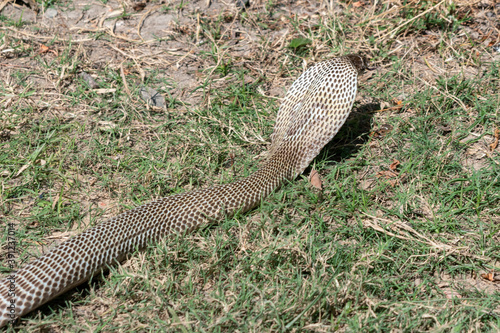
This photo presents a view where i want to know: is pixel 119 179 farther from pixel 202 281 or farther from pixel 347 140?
pixel 347 140

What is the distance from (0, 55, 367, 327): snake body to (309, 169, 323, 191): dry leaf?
107 mm

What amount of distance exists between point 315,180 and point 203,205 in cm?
96

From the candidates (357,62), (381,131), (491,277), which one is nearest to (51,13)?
(357,62)

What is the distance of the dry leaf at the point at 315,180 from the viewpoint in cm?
395

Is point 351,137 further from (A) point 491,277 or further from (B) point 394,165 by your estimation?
(A) point 491,277

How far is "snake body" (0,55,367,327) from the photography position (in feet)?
10.1

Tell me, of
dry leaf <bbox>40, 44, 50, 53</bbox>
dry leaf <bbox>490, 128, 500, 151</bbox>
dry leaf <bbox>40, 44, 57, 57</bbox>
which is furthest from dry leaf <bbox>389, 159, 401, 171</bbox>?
dry leaf <bbox>40, 44, 50, 53</bbox>

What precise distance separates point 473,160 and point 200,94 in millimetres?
2592

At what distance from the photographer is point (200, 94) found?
495 cm

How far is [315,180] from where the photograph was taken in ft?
13.1

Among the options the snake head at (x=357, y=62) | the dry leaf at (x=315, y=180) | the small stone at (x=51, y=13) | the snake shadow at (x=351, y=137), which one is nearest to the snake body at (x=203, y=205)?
the snake head at (x=357, y=62)

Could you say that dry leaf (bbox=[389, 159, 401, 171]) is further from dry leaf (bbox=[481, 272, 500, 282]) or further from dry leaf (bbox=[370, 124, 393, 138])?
dry leaf (bbox=[481, 272, 500, 282])

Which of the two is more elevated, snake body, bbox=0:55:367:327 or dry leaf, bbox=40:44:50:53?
dry leaf, bbox=40:44:50:53

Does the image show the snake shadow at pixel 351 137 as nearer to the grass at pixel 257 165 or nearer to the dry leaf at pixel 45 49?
the grass at pixel 257 165
